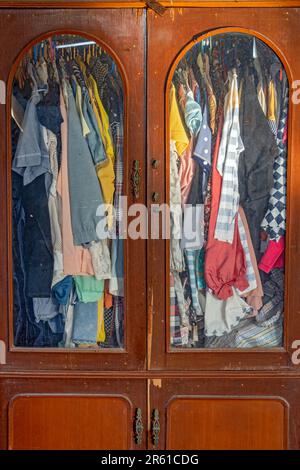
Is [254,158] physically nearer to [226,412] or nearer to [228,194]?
[228,194]

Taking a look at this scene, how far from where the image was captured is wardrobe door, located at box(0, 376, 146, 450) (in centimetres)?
264

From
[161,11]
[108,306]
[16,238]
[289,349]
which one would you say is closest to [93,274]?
[108,306]

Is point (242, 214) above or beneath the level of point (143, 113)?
beneath

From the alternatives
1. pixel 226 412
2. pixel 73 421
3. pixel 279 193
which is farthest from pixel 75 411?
pixel 279 193

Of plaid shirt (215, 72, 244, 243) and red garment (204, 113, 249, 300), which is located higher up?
plaid shirt (215, 72, 244, 243)

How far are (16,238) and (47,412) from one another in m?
0.78

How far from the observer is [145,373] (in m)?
2.63

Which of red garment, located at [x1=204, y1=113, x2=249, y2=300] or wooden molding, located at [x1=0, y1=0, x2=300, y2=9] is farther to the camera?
red garment, located at [x1=204, y1=113, x2=249, y2=300]

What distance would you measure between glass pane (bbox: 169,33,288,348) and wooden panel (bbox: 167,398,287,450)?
0.83 ft

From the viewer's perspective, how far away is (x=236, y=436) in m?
2.64

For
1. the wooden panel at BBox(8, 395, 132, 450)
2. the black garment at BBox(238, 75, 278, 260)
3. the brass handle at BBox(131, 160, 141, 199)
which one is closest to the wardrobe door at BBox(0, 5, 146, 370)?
the brass handle at BBox(131, 160, 141, 199)

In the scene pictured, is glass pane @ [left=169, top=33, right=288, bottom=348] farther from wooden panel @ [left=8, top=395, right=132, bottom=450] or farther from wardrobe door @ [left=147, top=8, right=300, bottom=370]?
wooden panel @ [left=8, top=395, right=132, bottom=450]

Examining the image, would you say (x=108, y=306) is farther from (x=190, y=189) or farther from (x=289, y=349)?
(x=289, y=349)
